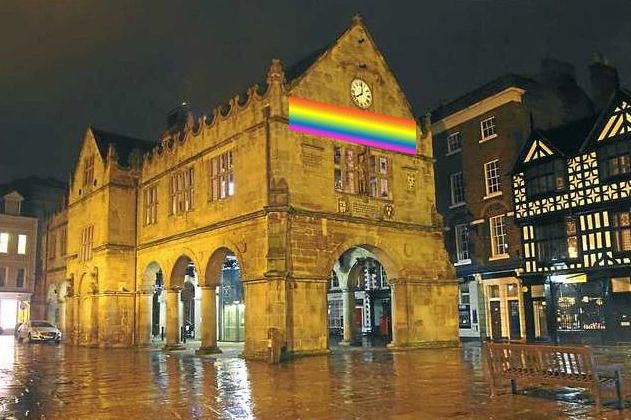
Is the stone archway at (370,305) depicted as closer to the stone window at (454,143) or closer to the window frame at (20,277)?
the stone window at (454,143)

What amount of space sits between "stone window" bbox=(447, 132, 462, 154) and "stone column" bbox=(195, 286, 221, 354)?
1716 cm

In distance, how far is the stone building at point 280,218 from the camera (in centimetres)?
2230

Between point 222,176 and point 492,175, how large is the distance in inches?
611

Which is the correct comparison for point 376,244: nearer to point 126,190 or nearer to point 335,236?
point 335,236

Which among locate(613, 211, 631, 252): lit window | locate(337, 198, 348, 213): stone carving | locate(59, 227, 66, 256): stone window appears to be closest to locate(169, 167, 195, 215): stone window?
locate(337, 198, 348, 213): stone carving

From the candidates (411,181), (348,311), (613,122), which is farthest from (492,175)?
(348,311)

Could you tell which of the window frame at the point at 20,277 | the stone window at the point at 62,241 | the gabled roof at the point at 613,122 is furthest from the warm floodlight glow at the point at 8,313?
the gabled roof at the point at 613,122

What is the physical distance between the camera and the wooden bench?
998 cm

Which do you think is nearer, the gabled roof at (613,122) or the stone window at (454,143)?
the gabled roof at (613,122)

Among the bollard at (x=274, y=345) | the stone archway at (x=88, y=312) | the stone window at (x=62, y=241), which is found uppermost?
the stone window at (x=62, y=241)

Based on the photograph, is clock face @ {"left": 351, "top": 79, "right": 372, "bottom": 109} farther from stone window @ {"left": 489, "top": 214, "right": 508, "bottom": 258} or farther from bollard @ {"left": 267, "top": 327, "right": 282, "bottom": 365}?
stone window @ {"left": 489, "top": 214, "right": 508, "bottom": 258}

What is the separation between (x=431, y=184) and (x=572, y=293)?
8509 millimetres

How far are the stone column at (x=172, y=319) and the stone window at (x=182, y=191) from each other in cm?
374

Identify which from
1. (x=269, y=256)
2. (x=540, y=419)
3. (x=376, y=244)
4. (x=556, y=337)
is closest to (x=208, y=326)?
(x=269, y=256)
